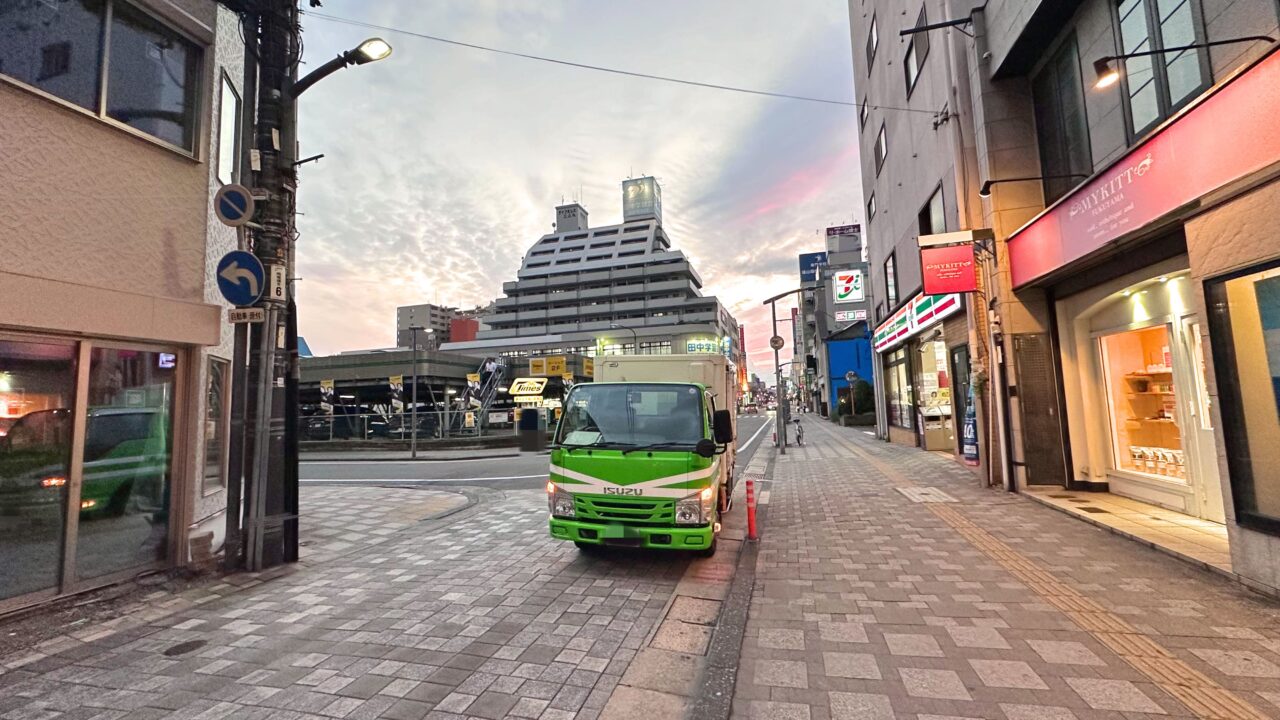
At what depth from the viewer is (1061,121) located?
9.20 metres

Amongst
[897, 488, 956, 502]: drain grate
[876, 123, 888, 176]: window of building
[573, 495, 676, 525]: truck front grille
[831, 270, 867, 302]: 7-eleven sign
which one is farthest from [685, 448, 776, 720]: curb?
[831, 270, 867, 302]: 7-eleven sign

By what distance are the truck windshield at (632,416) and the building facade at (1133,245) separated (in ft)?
16.4

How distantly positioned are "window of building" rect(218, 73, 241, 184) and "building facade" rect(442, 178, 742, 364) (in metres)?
84.5

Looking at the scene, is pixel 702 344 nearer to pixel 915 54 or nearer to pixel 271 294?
pixel 915 54

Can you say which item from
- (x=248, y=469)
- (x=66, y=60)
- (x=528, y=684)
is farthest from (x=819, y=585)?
(x=66, y=60)

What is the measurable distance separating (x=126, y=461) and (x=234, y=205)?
2.89 m

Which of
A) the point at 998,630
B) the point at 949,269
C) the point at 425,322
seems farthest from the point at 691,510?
the point at 425,322

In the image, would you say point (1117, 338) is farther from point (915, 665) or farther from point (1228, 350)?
point (915, 665)

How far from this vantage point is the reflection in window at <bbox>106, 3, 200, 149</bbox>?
5512 millimetres

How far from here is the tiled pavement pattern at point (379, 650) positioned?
3.29m

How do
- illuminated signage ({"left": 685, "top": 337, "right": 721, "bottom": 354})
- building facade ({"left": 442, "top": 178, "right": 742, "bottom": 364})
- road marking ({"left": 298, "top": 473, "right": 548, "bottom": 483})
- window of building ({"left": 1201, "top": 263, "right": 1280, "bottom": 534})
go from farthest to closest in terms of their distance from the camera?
building facade ({"left": 442, "top": 178, "right": 742, "bottom": 364}) → illuminated signage ({"left": 685, "top": 337, "right": 721, "bottom": 354}) → road marking ({"left": 298, "top": 473, "right": 548, "bottom": 483}) → window of building ({"left": 1201, "top": 263, "right": 1280, "bottom": 534})

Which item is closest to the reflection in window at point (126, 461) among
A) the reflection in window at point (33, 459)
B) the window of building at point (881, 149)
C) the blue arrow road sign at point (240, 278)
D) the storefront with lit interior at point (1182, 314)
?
the reflection in window at point (33, 459)

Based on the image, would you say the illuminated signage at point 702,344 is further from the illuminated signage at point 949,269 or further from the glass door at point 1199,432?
the glass door at point 1199,432

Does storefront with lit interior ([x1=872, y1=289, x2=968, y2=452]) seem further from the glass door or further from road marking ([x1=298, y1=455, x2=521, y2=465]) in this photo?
road marking ([x1=298, y1=455, x2=521, y2=465])
